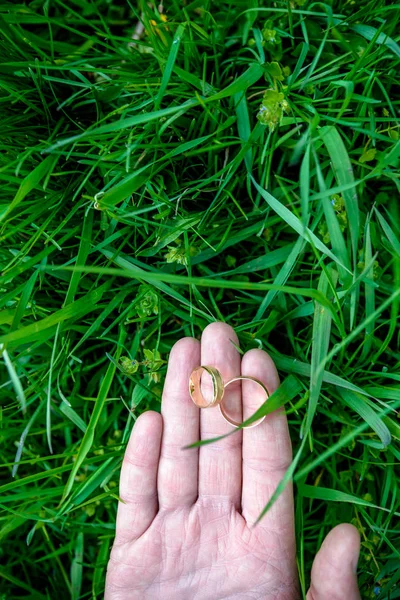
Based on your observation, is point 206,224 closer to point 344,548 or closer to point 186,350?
point 186,350

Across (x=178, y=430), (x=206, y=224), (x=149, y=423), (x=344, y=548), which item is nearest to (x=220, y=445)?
(x=178, y=430)

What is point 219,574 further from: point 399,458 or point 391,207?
point 391,207

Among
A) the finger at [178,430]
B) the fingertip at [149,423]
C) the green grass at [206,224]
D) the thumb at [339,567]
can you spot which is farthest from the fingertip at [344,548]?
the fingertip at [149,423]

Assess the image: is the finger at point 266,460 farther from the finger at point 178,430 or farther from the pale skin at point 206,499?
the finger at point 178,430

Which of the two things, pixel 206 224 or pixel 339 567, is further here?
pixel 206 224

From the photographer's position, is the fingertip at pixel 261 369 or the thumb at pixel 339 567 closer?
the thumb at pixel 339 567

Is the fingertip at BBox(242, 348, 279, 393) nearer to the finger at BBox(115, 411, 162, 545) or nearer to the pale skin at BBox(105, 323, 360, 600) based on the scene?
the pale skin at BBox(105, 323, 360, 600)

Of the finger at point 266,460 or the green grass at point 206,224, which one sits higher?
A: the green grass at point 206,224
